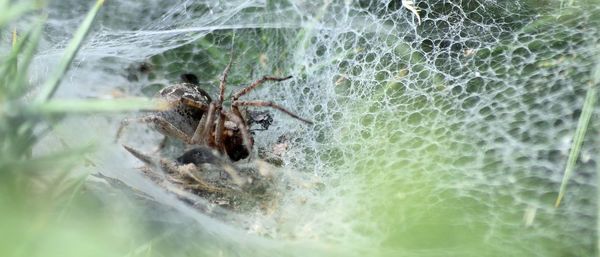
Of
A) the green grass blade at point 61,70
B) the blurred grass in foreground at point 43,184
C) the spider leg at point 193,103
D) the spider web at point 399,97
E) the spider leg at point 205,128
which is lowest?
the blurred grass in foreground at point 43,184

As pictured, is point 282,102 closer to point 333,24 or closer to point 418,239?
point 333,24

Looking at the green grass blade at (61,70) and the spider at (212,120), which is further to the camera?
the spider at (212,120)

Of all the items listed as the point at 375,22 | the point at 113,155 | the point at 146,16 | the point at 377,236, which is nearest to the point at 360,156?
the point at 377,236

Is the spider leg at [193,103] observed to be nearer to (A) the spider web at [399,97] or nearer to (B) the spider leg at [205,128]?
(B) the spider leg at [205,128]

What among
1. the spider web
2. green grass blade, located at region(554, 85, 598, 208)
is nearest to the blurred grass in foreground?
the spider web

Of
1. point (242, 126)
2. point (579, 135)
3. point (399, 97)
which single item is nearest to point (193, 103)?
point (242, 126)

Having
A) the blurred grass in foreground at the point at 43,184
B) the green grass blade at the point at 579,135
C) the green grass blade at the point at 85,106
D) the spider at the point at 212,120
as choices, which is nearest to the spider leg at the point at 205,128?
the spider at the point at 212,120

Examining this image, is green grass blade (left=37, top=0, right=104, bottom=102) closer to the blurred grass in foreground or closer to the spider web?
the blurred grass in foreground
